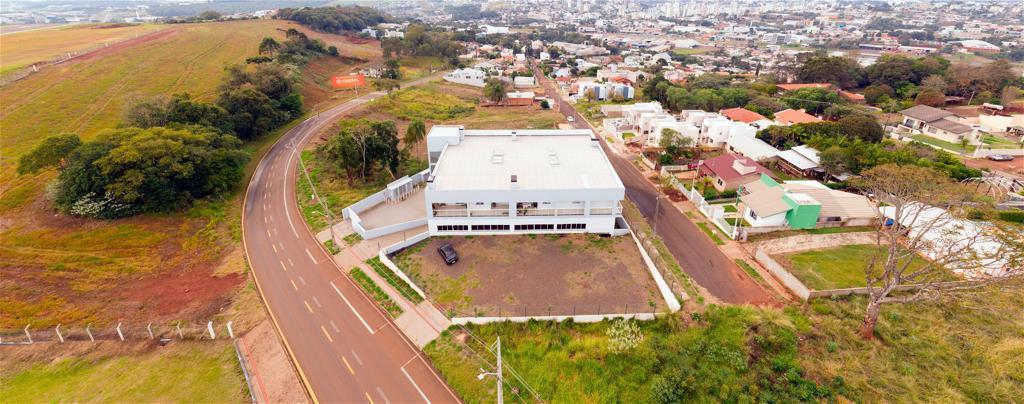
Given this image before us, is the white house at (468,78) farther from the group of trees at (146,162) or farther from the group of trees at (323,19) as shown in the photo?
the group of trees at (323,19)

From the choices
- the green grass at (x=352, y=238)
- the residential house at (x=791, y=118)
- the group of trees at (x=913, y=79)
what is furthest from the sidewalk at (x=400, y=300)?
the group of trees at (x=913, y=79)

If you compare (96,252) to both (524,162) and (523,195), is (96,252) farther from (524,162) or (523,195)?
(524,162)

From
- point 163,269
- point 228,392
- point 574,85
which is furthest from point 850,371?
point 574,85

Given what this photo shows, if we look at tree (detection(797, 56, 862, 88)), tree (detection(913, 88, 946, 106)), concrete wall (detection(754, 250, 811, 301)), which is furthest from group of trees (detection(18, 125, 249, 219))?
tree (detection(797, 56, 862, 88))

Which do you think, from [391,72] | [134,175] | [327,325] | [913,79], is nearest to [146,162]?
[134,175]

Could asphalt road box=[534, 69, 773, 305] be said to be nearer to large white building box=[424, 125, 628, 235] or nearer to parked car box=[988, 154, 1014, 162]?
large white building box=[424, 125, 628, 235]

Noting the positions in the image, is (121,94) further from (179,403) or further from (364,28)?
(364,28)
